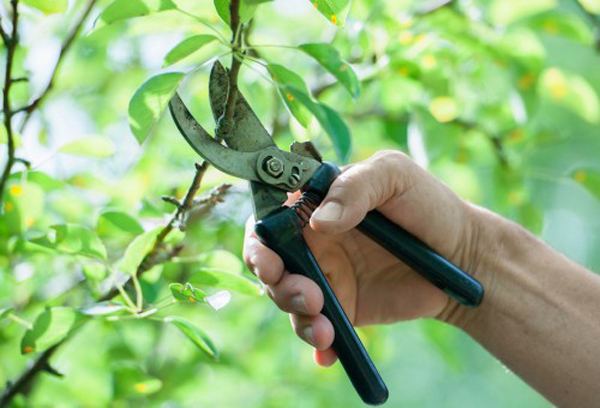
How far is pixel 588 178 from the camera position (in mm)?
1129

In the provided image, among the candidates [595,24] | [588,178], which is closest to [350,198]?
[588,178]

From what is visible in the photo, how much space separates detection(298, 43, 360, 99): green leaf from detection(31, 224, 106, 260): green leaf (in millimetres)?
280

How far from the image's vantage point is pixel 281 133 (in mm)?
1221

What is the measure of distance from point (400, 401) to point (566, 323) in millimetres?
5623

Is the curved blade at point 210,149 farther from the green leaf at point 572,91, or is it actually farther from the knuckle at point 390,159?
the green leaf at point 572,91

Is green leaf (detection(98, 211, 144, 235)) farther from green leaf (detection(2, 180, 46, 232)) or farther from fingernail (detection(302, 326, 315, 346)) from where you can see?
fingernail (detection(302, 326, 315, 346))

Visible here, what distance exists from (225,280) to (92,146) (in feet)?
0.77

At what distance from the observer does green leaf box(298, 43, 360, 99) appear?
0.74m

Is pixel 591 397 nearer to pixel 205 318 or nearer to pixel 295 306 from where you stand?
pixel 295 306

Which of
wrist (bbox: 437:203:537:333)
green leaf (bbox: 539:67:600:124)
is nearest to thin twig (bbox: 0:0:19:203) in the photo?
wrist (bbox: 437:203:537:333)

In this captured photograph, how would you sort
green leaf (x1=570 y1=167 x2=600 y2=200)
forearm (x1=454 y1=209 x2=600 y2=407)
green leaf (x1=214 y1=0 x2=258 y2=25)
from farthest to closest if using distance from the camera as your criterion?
green leaf (x1=570 y1=167 x2=600 y2=200), forearm (x1=454 y1=209 x2=600 y2=407), green leaf (x1=214 y1=0 x2=258 y2=25)

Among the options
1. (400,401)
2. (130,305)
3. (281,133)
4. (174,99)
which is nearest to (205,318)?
(281,133)

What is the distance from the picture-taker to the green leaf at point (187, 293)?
2.10ft

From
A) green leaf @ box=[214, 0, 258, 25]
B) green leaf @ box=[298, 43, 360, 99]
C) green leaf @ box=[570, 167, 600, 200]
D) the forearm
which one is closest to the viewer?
green leaf @ box=[214, 0, 258, 25]
